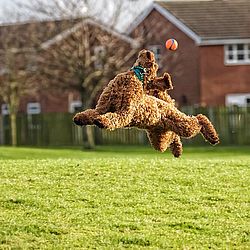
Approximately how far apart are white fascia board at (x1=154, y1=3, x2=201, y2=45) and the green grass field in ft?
104

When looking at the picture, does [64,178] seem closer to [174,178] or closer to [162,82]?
[174,178]

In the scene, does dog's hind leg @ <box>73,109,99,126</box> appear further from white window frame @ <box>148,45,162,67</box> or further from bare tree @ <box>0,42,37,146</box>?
white window frame @ <box>148,45,162,67</box>

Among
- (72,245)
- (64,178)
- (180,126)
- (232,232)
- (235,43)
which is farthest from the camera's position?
(235,43)

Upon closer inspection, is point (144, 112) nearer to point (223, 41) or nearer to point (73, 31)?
point (73, 31)

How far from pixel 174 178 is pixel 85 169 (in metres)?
1.64

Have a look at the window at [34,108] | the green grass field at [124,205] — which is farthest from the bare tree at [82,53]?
the green grass field at [124,205]

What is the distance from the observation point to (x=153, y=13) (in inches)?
1972

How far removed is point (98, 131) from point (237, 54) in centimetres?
967

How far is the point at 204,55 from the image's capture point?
4744cm

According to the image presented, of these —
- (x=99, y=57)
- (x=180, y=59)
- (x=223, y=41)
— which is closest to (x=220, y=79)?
(x=223, y=41)

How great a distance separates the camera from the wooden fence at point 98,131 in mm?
41219

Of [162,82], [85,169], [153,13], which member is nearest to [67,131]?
[153,13]

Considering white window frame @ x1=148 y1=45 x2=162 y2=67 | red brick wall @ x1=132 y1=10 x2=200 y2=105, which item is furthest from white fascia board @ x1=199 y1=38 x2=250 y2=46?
white window frame @ x1=148 y1=45 x2=162 y2=67

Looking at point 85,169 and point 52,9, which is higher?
point 52,9
